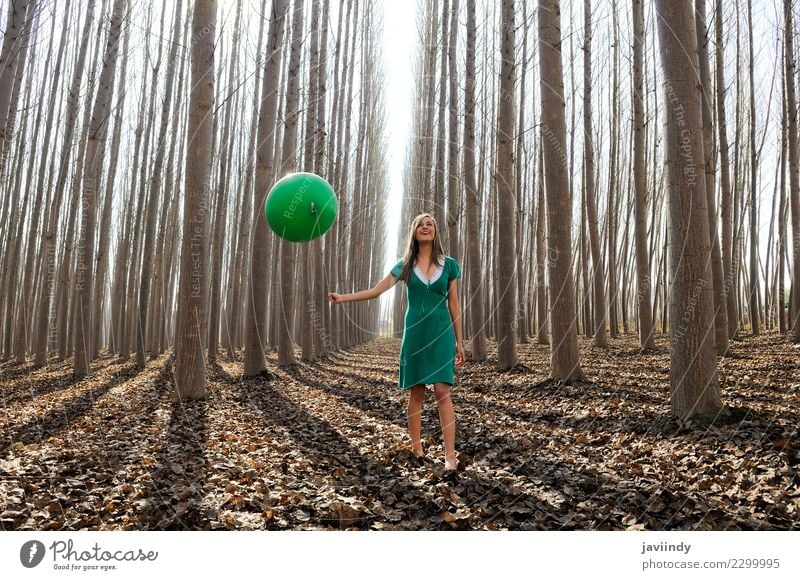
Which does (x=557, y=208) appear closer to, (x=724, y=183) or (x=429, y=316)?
(x=429, y=316)

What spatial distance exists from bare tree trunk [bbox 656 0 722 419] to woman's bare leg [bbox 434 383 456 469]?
6.78 feet

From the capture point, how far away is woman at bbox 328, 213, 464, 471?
3.90 m

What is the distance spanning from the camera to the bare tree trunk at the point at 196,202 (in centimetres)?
682

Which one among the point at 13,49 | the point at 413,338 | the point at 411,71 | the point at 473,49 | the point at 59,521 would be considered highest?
the point at 411,71

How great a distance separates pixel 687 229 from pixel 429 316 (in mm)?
2375

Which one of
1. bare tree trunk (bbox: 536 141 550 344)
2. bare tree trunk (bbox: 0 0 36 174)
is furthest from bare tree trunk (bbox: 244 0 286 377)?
bare tree trunk (bbox: 536 141 550 344)

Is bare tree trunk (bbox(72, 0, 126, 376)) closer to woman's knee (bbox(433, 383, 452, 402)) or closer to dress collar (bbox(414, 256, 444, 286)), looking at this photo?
dress collar (bbox(414, 256, 444, 286))

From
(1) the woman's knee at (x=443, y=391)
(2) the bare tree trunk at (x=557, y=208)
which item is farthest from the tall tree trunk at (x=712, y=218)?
(1) the woman's knee at (x=443, y=391)

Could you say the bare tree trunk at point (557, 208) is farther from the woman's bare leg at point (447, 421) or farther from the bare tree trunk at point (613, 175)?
the bare tree trunk at point (613, 175)

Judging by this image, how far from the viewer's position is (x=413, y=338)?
4.00 m

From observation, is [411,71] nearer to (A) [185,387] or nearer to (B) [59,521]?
(A) [185,387]

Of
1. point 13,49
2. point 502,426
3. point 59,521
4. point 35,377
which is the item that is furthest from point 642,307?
point 35,377

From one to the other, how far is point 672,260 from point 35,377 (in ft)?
38.6

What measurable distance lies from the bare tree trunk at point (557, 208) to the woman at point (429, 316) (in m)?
3.27
